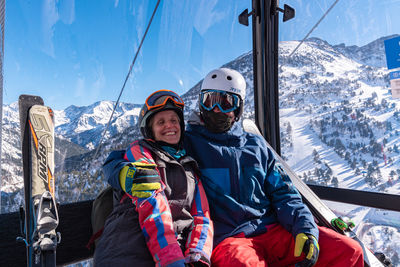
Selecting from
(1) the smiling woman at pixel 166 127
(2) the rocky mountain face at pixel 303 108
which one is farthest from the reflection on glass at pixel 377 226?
(1) the smiling woman at pixel 166 127

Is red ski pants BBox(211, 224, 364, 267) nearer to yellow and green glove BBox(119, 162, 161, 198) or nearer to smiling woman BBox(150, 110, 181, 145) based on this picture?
yellow and green glove BBox(119, 162, 161, 198)

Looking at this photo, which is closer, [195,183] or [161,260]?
[161,260]

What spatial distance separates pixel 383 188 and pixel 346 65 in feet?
4.40

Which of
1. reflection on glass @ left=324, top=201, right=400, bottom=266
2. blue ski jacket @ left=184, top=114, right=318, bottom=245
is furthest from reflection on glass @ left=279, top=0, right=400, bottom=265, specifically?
blue ski jacket @ left=184, top=114, right=318, bottom=245

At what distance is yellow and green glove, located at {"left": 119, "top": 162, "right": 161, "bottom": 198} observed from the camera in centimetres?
104

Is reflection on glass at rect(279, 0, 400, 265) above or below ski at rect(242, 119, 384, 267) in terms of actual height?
above

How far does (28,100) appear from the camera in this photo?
1369 mm

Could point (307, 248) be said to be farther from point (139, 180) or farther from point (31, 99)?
point (31, 99)

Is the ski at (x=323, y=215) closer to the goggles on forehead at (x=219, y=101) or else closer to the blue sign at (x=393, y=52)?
the goggles on forehead at (x=219, y=101)

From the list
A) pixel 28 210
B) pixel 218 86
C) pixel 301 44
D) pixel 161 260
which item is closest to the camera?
pixel 161 260

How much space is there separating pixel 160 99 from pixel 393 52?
82.2 inches

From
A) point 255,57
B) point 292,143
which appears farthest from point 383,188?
point 255,57

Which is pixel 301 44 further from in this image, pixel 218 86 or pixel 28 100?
pixel 28 100

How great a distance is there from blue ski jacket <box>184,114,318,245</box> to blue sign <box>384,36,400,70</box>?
1514 millimetres
